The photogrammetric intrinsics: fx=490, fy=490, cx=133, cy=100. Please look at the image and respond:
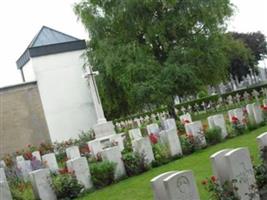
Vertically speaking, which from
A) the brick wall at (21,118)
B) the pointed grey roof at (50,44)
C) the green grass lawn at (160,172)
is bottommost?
the green grass lawn at (160,172)

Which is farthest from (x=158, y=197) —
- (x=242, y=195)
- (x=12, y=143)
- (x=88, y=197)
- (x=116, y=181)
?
(x=12, y=143)

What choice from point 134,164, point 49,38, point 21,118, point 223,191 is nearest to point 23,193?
point 134,164

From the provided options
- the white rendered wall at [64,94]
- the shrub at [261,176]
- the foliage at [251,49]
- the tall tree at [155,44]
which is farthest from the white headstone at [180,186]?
the foliage at [251,49]

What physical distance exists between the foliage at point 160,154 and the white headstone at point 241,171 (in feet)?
17.9

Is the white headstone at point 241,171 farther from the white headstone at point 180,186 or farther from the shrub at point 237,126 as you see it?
the shrub at point 237,126

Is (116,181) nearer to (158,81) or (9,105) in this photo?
(158,81)

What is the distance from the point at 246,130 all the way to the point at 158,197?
9.33 m

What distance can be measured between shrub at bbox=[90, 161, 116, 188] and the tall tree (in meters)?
13.7

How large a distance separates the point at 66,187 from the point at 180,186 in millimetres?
4881

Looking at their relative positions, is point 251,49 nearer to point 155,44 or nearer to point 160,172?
point 155,44

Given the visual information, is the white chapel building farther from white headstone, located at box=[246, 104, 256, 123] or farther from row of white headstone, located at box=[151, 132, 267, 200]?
row of white headstone, located at box=[151, 132, 267, 200]

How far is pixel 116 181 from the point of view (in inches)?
421

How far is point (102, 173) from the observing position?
411 inches

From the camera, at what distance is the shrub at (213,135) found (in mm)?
13000
